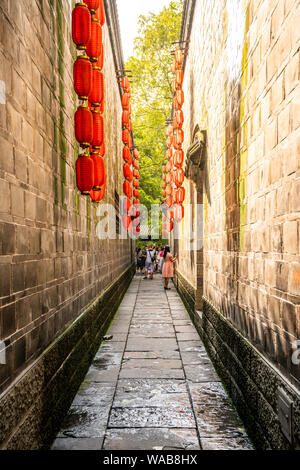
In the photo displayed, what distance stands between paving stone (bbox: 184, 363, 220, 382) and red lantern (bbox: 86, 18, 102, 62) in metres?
4.60

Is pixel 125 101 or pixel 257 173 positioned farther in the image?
pixel 125 101

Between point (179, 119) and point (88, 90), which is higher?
point (179, 119)

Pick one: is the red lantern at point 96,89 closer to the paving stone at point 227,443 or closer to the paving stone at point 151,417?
the paving stone at point 151,417

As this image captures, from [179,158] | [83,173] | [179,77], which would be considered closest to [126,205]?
[179,158]

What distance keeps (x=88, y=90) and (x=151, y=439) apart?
4.10 metres

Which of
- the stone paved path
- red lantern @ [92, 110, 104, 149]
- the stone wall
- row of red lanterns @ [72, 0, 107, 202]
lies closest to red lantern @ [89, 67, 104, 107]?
row of red lanterns @ [72, 0, 107, 202]

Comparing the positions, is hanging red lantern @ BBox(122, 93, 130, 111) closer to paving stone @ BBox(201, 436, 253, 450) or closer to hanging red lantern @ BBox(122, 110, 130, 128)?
hanging red lantern @ BBox(122, 110, 130, 128)

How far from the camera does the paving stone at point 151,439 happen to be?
357cm

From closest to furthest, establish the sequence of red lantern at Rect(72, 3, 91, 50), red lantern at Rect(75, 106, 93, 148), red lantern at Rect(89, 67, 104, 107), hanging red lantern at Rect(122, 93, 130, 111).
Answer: red lantern at Rect(72, 3, 91, 50) < red lantern at Rect(75, 106, 93, 148) < red lantern at Rect(89, 67, 104, 107) < hanging red lantern at Rect(122, 93, 130, 111)

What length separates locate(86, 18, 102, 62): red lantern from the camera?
5395 mm

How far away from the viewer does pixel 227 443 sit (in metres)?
3.66

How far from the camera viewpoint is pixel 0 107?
2.67 m

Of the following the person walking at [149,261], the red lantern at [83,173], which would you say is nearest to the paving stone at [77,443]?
the red lantern at [83,173]

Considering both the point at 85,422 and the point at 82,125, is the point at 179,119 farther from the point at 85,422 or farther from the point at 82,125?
the point at 85,422
